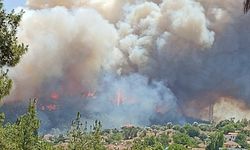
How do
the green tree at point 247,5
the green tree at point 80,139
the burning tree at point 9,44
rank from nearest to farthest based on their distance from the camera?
the green tree at point 247,5 → the burning tree at point 9,44 → the green tree at point 80,139

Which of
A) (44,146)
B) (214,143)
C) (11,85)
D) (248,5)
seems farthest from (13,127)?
(214,143)

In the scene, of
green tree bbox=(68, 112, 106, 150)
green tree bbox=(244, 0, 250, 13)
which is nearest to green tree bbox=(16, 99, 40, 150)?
green tree bbox=(68, 112, 106, 150)

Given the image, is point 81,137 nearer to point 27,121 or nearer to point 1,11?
point 27,121

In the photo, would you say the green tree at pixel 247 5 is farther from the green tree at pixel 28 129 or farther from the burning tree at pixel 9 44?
the green tree at pixel 28 129

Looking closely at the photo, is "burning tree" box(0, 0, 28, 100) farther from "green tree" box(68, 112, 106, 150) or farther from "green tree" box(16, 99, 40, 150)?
"green tree" box(68, 112, 106, 150)

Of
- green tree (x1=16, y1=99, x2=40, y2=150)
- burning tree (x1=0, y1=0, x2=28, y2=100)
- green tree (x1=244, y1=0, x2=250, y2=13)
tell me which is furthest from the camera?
green tree (x1=16, y1=99, x2=40, y2=150)

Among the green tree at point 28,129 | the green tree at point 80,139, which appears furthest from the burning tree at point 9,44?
the green tree at point 80,139

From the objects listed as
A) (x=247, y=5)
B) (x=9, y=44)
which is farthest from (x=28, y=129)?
(x=247, y=5)

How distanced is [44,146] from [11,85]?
50.1m

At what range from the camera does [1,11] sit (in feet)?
65.8

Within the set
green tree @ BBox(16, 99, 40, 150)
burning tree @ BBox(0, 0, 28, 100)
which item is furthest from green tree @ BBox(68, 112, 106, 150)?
burning tree @ BBox(0, 0, 28, 100)

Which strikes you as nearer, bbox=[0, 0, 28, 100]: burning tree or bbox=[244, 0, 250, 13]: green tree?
bbox=[244, 0, 250, 13]: green tree

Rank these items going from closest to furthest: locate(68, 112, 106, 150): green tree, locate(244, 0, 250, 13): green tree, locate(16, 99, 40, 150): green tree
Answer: locate(244, 0, 250, 13): green tree, locate(16, 99, 40, 150): green tree, locate(68, 112, 106, 150): green tree

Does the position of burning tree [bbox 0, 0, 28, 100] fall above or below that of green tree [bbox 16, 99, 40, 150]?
below
